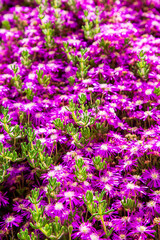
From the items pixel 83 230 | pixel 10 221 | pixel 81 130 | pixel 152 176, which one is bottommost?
Answer: pixel 10 221

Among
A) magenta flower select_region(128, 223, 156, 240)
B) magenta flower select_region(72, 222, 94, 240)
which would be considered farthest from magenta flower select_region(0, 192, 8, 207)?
magenta flower select_region(128, 223, 156, 240)

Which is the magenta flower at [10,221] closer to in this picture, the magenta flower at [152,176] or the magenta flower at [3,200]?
the magenta flower at [3,200]

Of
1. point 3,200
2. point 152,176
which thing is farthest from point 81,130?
point 3,200

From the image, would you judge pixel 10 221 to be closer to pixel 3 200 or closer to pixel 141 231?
pixel 3 200

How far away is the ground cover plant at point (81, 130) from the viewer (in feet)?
4.61

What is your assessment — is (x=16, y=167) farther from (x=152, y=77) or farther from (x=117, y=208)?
(x=152, y=77)

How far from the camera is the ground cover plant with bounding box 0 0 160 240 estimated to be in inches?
55.3

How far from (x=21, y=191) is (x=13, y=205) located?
88 millimetres

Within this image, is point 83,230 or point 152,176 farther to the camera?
point 152,176

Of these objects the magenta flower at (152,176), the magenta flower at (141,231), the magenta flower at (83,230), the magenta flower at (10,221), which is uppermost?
the magenta flower at (152,176)

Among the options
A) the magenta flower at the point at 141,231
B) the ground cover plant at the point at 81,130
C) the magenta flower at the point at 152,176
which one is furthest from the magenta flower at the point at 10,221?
the magenta flower at the point at 152,176

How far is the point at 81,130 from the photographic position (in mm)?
1601

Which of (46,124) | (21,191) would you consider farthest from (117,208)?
(46,124)

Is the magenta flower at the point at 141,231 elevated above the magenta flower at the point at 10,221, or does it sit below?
above
